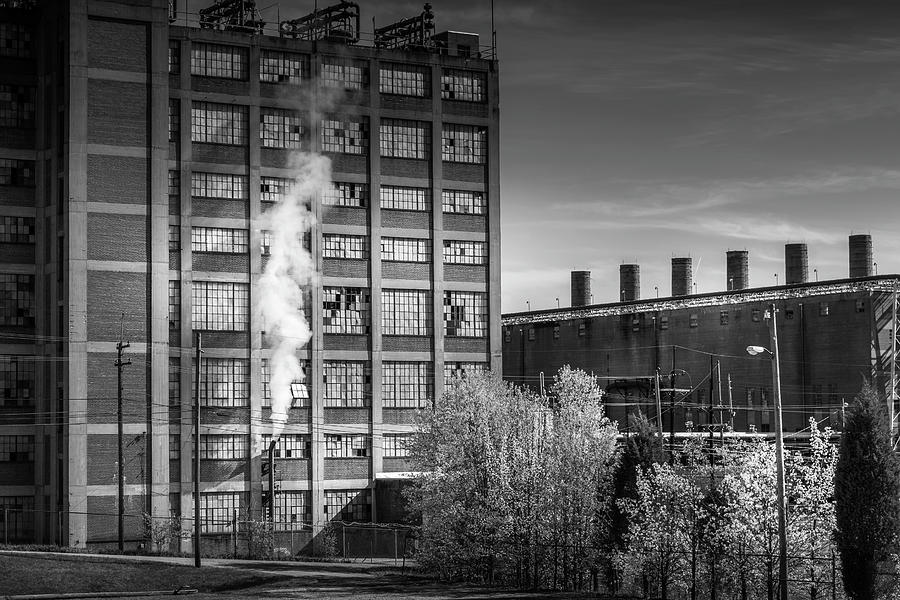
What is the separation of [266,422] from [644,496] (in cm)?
3453

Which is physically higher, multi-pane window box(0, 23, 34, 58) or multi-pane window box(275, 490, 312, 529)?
multi-pane window box(0, 23, 34, 58)

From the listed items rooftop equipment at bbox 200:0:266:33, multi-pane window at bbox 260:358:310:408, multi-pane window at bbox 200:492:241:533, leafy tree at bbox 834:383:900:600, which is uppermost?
rooftop equipment at bbox 200:0:266:33

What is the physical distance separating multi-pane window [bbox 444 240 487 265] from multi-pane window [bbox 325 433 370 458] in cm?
1291

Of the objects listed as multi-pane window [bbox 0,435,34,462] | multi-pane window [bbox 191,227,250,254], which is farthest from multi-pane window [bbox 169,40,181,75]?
multi-pane window [bbox 0,435,34,462]

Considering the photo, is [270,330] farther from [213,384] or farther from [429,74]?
[429,74]

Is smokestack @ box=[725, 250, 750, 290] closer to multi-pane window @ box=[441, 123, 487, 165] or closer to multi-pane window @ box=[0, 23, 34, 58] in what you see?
multi-pane window @ box=[441, 123, 487, 165]

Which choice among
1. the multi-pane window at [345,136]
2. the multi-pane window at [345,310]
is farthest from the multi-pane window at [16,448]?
the multi-pane window at [345,136]

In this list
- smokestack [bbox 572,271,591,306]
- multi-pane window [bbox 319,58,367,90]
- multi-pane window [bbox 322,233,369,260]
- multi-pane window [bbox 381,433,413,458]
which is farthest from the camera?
smokestack [bbox 572,271,591,306]

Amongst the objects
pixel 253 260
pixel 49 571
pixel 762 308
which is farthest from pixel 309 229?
pixel 762 308

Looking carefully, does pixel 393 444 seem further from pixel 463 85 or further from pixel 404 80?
pixel 463 85

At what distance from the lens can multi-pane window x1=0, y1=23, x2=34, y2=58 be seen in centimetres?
7781

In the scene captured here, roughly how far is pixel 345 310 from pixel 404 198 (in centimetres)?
834

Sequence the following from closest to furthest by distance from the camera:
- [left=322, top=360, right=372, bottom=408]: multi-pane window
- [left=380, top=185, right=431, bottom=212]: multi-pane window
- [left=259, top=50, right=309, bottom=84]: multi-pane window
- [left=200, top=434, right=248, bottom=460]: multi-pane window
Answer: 1. [left=200, top=434, right=248, bottom=460]: multi-pane window
2. [left=259, top=50, right=309, bottom=84]: multi-pane window
3. [left=322, top=360, right=372, bottom=408]: multi-pane window
4. [left=380, top=185, right=431, bottom=212]: multi-pane window

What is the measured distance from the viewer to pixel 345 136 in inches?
3278
